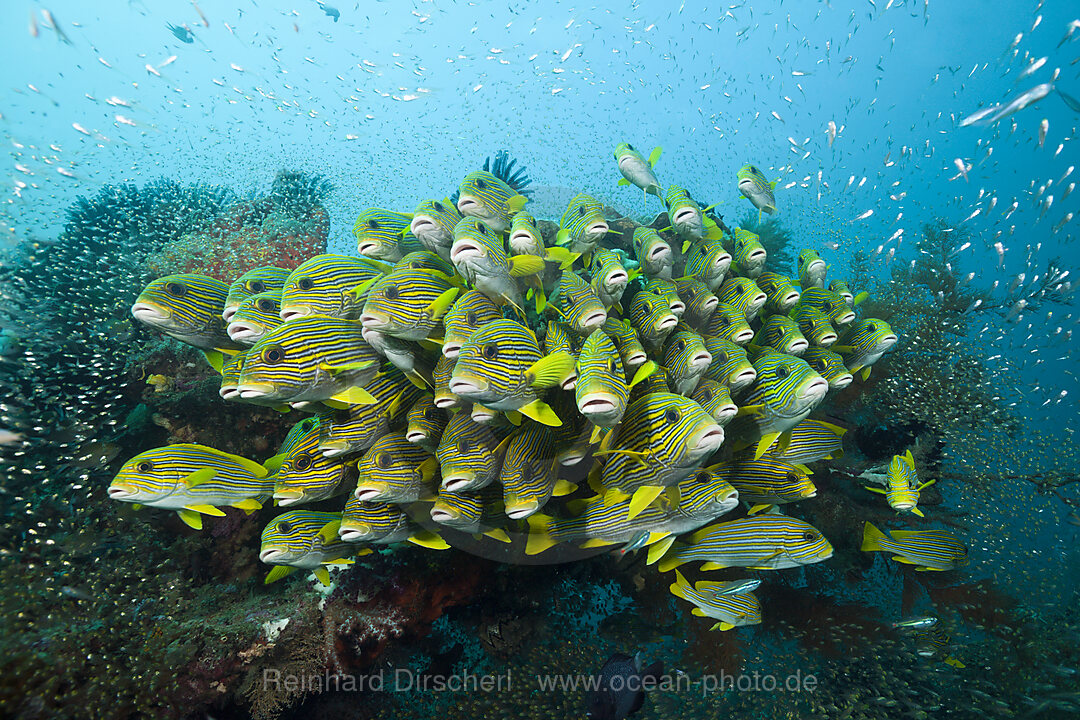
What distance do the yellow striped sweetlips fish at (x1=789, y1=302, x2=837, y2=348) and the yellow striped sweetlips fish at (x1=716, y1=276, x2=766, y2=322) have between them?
2.02 ft

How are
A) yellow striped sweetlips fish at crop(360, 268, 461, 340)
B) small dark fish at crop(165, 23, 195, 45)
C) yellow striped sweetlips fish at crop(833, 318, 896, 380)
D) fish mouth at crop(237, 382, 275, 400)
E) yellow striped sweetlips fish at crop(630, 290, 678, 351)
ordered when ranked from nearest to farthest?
1. fish mouth at crop(237, 382, 275, 400)
2. yellow striped sweetlips fish at crop(360, 268, 461, 340)
3. yellow striped sweetlips fish at crop(630, 290, 678, 351)
4. yellow striped sweetlips fish at crop(833, 318, 896, 380)
5. small dark fish at crop(165, 23, 195, 45)

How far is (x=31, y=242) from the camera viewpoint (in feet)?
23.1

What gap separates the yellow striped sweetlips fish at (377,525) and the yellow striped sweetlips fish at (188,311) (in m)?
1.46

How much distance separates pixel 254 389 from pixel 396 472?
90 cm

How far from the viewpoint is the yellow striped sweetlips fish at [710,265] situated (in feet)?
11.7

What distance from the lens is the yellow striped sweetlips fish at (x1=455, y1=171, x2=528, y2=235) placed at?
3.16 metres

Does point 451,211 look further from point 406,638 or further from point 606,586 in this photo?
point 606,586

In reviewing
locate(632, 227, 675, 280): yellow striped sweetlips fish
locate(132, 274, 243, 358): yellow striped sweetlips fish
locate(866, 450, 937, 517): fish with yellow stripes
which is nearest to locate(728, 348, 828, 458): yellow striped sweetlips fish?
locate(632, 227, 675, 280): yellow striped sweetlips fish

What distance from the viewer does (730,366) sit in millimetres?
2854

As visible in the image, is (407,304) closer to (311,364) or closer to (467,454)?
(311,364)

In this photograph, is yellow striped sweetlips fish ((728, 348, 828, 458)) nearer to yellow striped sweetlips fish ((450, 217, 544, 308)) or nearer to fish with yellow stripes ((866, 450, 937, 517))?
fish with yellow stripes ((866, 450, 937, 517))

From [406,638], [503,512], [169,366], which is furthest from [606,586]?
[169,366]

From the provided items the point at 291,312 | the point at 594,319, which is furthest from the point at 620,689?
the point at 291,312

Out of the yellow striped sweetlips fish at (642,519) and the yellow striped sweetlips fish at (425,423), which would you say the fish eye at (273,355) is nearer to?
the yellow striped sweetlips fish at (425,423)
